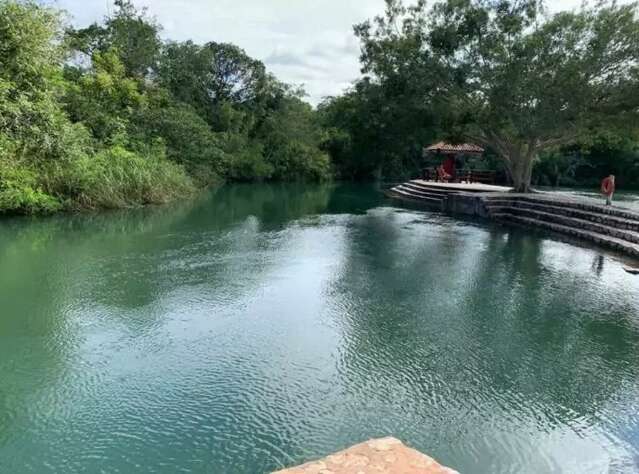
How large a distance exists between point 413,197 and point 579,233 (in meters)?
11.1

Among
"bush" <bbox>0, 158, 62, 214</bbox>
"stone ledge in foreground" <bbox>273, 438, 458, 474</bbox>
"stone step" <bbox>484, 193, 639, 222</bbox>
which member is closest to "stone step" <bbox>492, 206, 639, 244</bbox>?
"stone step" <bbox>484, 193, 639, 222</bbox>

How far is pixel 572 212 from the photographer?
1466 centimetres

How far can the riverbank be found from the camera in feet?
39.4

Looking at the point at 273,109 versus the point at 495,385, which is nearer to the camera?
the point at 495,385

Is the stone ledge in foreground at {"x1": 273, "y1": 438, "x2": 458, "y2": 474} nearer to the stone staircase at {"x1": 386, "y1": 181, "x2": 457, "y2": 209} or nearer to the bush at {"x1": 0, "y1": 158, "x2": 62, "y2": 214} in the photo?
the bush at {"x1": 0, "y1": 158, "x2": 62, "y2": 214}

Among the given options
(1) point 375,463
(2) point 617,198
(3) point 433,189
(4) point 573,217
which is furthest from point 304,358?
(2) point 617,198

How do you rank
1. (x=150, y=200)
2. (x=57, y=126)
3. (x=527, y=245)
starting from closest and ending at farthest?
(x=57, y=126)
(x=527, y=245)
(x=150, y=200)

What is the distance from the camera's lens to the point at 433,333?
6074 mm

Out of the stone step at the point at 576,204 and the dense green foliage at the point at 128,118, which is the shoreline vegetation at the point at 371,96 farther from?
the stone step at the point at 576,204

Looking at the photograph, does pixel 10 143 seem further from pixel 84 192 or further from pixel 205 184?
pixel 205 184

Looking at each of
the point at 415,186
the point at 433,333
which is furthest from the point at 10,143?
the point at 415,186

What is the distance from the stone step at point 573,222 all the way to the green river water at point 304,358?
1.85m

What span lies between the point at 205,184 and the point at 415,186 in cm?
1045

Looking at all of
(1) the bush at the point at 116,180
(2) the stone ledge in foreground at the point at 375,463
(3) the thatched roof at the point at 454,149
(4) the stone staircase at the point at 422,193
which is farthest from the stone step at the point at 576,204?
(2) the stone ledge in foreground at the point at 375,463
